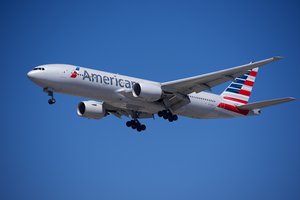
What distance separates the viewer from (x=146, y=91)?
42781mm

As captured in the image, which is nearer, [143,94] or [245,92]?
[143,94]

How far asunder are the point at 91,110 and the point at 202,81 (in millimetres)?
10641

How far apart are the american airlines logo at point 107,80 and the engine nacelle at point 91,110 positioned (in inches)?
224

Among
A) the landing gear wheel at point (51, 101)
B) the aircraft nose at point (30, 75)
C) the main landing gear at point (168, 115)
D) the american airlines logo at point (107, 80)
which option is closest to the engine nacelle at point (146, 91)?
the american airlines logo at point (107, 80)

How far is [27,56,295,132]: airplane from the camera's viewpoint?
41.9m

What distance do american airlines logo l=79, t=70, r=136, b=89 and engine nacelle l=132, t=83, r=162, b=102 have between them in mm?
1071

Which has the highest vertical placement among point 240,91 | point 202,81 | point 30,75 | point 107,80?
point 240,91

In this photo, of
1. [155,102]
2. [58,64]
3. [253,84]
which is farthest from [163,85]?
[253,84]

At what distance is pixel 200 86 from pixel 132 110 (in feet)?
23.4

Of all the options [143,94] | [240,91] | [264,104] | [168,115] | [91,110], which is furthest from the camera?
[240,91]

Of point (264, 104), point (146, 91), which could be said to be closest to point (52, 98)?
point (146, 91)

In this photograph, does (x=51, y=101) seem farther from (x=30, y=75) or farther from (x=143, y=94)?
(x=143, y=94)

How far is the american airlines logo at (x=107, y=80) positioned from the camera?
42.3 metres

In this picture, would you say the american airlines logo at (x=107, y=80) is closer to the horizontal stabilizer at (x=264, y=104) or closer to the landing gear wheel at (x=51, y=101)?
the landing gear wheel at (x=51, y=101)
